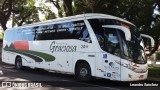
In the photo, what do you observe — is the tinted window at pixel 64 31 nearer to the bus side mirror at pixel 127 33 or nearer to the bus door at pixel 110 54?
the bus door at pixel 110 54

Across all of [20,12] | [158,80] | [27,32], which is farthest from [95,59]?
[20,12]

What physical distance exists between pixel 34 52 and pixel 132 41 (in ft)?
26.2

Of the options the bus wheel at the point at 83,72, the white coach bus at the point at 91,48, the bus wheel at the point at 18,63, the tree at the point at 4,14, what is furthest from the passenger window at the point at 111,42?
the tree at the point at 4,14

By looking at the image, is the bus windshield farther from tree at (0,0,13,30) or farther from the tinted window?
tree at (0,0,13,30)

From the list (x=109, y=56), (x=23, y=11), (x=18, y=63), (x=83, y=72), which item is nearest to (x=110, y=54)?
(x=109, y=56)

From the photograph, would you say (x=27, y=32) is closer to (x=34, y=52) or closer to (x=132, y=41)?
(x=34, y=52)

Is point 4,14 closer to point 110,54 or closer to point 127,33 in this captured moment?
point 110,54

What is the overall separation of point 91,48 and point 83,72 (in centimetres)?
131

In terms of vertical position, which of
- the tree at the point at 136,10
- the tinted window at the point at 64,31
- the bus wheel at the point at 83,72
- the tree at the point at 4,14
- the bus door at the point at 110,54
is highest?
the tree at the point at 4,14

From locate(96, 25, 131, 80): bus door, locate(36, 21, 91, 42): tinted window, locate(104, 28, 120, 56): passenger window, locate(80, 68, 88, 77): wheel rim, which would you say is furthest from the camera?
locate(36, 21, 91, 42): tinted window

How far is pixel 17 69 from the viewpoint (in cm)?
2222

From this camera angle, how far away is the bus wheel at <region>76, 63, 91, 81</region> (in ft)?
49.1

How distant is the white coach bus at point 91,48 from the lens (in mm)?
13492

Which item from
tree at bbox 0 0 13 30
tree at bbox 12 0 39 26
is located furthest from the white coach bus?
tree at bbox 12 0 39 26
